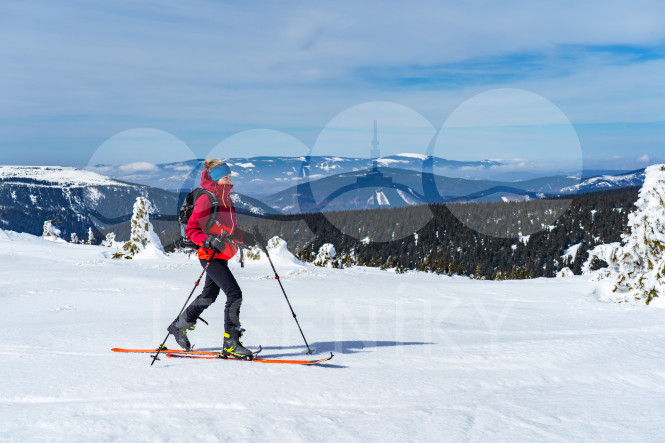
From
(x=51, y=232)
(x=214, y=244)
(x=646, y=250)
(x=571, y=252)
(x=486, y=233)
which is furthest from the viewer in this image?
(x=486, y=233)

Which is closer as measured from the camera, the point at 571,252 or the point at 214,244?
the point at 214,244

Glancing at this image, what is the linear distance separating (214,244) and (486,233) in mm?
150311

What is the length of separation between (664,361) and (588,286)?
1182 cm

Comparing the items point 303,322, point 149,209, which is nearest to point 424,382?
point 303,322

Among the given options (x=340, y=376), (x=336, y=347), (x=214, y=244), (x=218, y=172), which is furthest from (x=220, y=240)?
(x=336, y=347)

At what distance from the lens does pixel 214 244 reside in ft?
18.6

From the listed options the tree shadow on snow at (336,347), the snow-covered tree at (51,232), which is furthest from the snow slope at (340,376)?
the snow-covered tree at (51,232)

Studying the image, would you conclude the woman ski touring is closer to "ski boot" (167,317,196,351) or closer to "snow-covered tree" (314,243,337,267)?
"ski boot" (167,317,196,351)

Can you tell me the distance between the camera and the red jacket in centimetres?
571

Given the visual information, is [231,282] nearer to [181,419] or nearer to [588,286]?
[181,419]

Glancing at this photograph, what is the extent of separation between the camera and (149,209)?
87.3 feet

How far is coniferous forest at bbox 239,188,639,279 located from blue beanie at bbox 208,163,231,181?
110 meters

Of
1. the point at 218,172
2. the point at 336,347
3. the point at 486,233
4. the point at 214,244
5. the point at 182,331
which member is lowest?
the point at 486,233

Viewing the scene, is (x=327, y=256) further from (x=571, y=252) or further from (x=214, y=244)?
(x=571, y=252)
